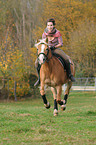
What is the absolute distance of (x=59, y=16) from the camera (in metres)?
38.0

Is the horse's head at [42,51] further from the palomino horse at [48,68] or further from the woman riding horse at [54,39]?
the woman riding horse at [54,39]

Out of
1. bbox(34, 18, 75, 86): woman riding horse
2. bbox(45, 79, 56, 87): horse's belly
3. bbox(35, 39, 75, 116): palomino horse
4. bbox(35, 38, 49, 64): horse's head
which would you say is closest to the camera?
bbox(35, 38, 49, 64): horse's head

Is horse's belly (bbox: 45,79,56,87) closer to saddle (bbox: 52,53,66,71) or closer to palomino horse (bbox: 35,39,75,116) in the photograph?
palomino horse (bbox: 35,39,75,116)

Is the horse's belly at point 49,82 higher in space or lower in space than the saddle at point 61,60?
lower

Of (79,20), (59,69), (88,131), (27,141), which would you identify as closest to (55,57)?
(59,69)

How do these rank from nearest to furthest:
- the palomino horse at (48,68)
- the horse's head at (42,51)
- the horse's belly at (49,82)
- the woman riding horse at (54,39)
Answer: the horse's head at (42,51), the palomino horse at (48,68), the horse's belly at (49,82), the woman riding horse at (54,39)

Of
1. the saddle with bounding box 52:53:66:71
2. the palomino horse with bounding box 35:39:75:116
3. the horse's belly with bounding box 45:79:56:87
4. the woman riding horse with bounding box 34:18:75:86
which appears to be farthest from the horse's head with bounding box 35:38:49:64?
the woman riding horse with bounding box 34:18:75:86

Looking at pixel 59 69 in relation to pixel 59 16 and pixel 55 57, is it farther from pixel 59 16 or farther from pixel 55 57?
pixel 59 16

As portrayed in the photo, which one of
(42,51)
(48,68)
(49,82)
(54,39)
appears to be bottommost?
(49,82)

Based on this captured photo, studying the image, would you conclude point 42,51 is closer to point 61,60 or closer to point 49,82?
point 49,82

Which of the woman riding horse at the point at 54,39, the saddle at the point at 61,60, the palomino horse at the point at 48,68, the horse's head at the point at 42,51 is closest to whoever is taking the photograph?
the horse's head at the point at 42,51

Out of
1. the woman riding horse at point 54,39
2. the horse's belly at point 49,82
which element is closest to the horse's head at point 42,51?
the horse's belly at point 49,82

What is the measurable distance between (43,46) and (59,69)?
1103mm

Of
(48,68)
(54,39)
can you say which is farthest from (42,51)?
(54,39)
